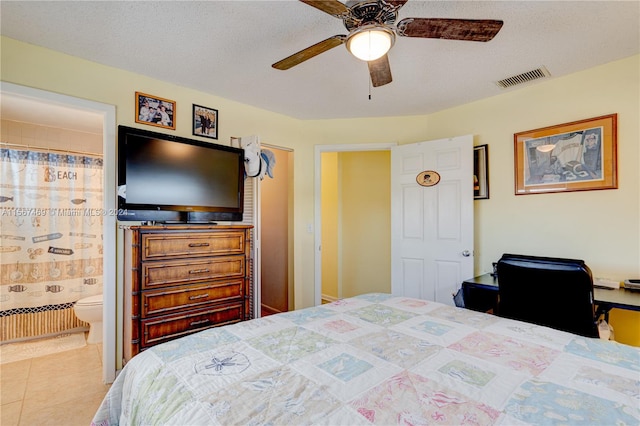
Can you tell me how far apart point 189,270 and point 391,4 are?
2.10m

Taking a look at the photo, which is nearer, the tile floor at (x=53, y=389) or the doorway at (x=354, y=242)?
the tile floor at (x=53, y=389)

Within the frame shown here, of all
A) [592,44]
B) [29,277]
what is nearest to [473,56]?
[592,44]

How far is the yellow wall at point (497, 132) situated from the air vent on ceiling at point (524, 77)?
0.16 m

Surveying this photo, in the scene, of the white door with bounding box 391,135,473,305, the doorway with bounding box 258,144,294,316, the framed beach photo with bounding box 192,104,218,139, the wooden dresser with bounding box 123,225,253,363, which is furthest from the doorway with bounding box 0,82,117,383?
the white door with bounding box 391,135,473,305

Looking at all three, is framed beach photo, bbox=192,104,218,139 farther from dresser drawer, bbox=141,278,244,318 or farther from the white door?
the white door

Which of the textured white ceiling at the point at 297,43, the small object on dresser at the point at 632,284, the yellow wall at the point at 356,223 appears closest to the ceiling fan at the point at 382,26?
the textured white ceiling at the point at 297,43

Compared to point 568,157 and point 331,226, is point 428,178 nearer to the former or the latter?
point 568,157

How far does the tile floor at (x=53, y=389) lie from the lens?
1.96m

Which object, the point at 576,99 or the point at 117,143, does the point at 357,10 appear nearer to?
the point at 117,143

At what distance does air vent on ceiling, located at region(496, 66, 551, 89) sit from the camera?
256 cm

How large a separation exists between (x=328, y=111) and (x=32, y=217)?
10.6ft

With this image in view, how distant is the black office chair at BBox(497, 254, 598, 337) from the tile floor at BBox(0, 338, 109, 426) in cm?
269

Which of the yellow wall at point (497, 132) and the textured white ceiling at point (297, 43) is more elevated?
the textured white ceiling at point (297, 43)

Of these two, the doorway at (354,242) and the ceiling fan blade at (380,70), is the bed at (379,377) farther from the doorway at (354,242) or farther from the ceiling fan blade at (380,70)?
the doorway at (354,242)
